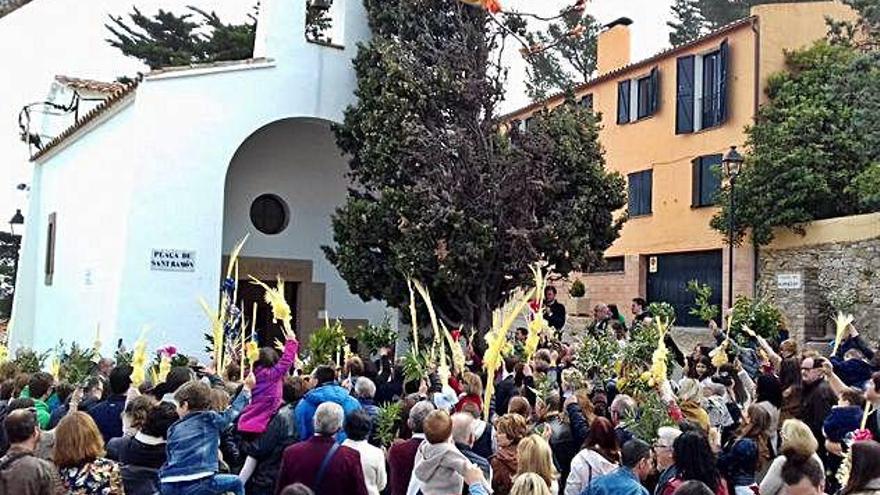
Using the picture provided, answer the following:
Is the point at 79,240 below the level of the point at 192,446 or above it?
above

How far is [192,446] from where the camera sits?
5.64m

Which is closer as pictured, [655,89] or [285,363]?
[285,363]

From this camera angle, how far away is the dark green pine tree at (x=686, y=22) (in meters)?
44.4

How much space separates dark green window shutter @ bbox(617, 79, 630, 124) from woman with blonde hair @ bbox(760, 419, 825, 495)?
22.7m

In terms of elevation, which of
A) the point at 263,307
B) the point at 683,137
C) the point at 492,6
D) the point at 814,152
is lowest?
the point at 263,307

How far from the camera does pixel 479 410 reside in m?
7.11

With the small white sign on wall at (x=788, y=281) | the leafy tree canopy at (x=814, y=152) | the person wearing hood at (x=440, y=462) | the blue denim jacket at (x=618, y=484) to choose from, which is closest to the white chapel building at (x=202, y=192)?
the leafy tree canopy at (x=814, y=152)

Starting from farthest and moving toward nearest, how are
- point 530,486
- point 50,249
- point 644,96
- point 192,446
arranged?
point 644,96
point 50,249
point 192,446
point 530,486

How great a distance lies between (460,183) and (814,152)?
8.98 m

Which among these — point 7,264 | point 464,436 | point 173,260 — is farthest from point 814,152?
point 7,264

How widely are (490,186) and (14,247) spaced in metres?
23.9

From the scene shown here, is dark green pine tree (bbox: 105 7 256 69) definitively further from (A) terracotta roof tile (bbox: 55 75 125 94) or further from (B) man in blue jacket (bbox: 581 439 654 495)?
(B) man in blue jacket (bbox: 581 439 654 495)

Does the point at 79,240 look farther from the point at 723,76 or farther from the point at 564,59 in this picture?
the point at 564,59

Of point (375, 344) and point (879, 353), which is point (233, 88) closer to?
point (375, 344)
